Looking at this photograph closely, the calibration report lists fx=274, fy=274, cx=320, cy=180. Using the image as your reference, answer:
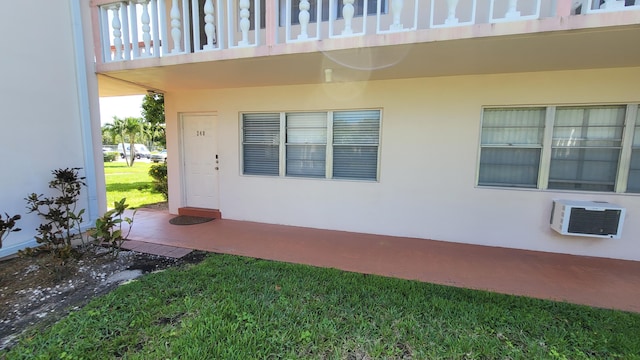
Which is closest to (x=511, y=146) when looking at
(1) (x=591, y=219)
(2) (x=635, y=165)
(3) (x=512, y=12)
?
(1) (x=591, y=219)

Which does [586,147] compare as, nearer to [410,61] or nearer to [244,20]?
[410,61]

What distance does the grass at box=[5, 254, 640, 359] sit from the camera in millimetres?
2012

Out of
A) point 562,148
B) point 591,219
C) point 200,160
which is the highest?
point 562,148

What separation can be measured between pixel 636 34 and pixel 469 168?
2.12 metres

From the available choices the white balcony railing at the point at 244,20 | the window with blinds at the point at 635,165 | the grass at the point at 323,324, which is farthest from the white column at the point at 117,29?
the window with blinds at the point at 635,165

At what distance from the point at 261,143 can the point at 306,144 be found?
0.90 meters

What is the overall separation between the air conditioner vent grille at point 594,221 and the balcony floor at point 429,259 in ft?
1.45

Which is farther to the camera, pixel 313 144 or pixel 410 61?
pixel 313 144

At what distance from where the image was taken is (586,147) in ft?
12.5

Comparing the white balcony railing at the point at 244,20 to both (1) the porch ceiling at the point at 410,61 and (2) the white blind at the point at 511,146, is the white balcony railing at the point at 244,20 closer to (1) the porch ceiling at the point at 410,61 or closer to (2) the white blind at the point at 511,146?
(1) the porch ceiling at the point at 410,61

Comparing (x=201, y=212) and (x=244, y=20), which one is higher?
(x=244, y=20)

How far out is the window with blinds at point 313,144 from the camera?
467cm

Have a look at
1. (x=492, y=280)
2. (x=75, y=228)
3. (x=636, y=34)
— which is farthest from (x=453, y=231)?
(x=75, y=228)

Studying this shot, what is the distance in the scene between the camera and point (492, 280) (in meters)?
3.17
